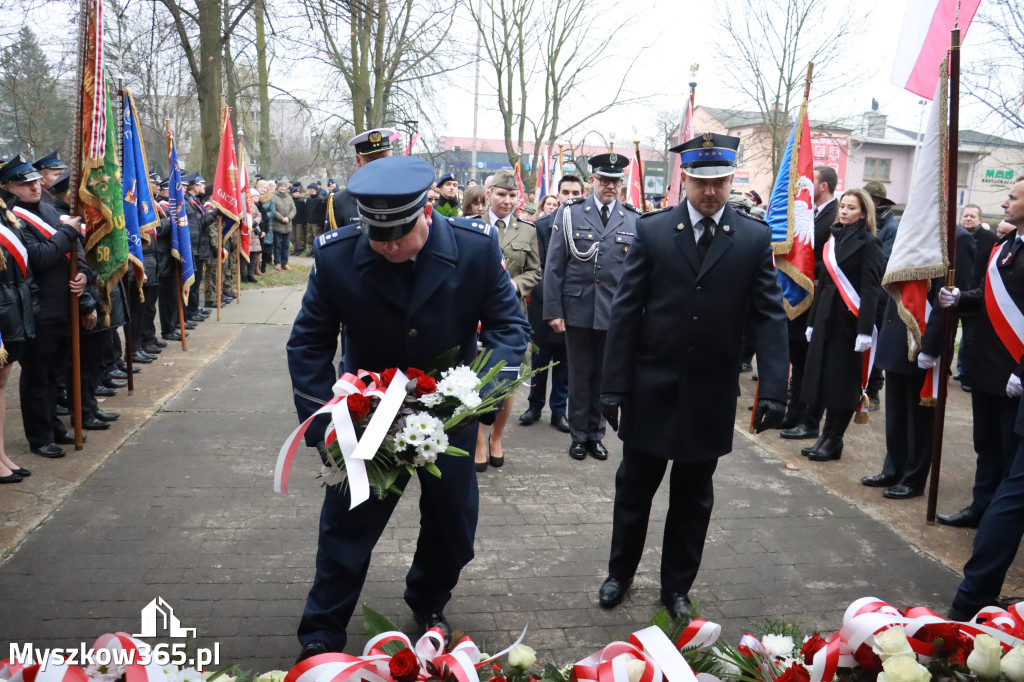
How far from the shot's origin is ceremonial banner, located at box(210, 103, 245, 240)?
12969mm

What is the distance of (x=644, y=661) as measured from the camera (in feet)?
7.65

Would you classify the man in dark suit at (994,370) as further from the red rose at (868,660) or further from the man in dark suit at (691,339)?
the red rose at (868,660)

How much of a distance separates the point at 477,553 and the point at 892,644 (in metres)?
2.76

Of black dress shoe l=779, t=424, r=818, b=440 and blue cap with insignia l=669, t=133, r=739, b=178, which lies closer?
blue cap with insignia l=669, t=133, r=739, b=178

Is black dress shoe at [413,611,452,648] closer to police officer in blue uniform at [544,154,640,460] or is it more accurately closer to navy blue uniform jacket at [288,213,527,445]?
navy blue uniform jacket at [288,213,527,445]

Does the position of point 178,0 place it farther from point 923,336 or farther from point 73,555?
point 923,336

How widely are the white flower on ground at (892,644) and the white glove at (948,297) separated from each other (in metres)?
3.36

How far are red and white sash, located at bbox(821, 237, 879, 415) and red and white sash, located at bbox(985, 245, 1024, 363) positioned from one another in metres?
1.69

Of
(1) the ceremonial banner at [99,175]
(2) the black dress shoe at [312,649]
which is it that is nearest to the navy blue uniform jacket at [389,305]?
(2) the black dress shoe at [312,649]

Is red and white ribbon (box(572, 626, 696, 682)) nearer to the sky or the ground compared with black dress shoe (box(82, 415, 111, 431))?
nearer to the sky

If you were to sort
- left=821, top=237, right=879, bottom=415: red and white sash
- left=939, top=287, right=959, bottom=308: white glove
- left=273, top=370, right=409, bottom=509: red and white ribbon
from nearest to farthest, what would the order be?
left=273, top=370, right=409, bottom=509: red and white ribbon → left=939, top=287, right=959, bottom=308: white glove → left=821, top=237, right=879, bottom=415: red and white sash

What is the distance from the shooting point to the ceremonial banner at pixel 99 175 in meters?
5.99

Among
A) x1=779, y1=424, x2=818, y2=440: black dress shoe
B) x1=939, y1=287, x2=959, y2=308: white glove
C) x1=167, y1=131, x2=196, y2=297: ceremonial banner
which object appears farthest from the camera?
x1=167, y1=131, x2=196, y2=297: ceremonial banner

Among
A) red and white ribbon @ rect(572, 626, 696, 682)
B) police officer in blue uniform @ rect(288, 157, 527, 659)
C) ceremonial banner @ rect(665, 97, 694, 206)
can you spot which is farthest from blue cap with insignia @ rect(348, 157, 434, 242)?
ceremonial banner @ rect(665, 97, 694, 206)
